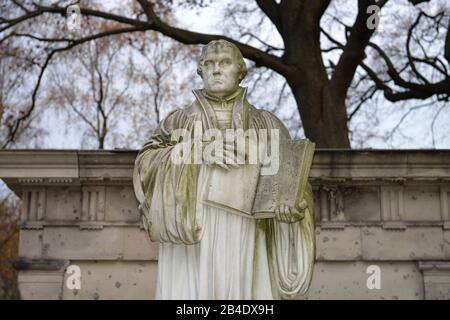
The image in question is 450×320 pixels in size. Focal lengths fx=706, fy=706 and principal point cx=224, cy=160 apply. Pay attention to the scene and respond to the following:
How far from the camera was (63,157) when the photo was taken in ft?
29.5

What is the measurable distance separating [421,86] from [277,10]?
3.11 metres

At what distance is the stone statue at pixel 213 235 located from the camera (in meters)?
4.89

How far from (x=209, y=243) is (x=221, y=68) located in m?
1.36

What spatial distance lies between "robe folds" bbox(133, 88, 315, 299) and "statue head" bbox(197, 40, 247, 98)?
60cm

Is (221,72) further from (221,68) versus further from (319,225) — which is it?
(319,225)

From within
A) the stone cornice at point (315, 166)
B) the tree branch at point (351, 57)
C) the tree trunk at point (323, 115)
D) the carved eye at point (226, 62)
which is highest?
the tree branch at point (351, 57)

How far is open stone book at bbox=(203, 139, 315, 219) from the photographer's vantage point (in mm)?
4797

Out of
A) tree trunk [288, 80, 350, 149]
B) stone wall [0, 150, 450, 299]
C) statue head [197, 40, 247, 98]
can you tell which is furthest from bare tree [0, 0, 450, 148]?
statue head [197, 40, 247, 98]

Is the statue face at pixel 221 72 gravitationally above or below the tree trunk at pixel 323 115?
below

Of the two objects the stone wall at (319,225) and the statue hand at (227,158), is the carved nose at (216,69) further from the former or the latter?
the stone wall at (319,225)

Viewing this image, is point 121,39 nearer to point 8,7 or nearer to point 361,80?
point 8,7

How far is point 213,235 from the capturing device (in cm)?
499

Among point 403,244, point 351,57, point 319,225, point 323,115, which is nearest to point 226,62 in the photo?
point 319,225

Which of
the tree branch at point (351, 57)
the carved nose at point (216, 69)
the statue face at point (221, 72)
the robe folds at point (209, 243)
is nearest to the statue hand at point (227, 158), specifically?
the robe folds at point (209, 243)
